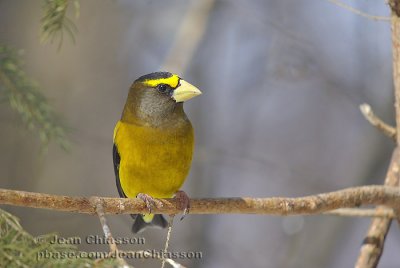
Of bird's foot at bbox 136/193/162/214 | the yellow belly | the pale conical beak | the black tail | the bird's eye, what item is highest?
the bird's eye

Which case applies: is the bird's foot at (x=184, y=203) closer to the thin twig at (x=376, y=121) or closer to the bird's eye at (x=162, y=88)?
the bird's eye at (x=162, y=88)

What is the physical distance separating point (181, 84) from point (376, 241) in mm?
1231

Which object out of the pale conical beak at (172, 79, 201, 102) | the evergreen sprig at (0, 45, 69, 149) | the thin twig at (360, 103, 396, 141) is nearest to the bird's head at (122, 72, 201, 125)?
the pale conical beak at (172, 79, 201, 102)

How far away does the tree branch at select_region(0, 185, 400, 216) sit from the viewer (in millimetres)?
2041

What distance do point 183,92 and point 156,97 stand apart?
0.17m

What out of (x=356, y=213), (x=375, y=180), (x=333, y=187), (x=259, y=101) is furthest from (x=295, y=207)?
(x=259, y=101)

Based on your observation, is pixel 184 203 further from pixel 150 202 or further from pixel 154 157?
Result: pixel 154 157

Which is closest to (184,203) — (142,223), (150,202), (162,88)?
(150,202)

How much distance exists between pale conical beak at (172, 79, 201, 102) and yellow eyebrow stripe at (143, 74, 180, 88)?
27 mm

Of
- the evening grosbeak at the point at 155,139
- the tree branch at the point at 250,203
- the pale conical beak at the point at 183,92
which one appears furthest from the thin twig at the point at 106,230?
the pale conical beak at the point at 183,92

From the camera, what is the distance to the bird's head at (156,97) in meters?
3.13

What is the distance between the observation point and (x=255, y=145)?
6.44 metres

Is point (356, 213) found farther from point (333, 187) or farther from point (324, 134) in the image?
point (324, 134)

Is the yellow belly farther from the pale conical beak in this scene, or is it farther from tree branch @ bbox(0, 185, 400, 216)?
tree branch @ bbox(0, 185, 400, 216)
